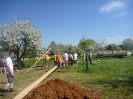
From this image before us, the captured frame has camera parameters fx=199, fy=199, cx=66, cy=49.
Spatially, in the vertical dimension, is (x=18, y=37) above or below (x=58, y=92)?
above

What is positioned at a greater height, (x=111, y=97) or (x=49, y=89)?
(x=49, y=89)

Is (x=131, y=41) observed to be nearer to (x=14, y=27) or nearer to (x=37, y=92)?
(x=14, y=27)

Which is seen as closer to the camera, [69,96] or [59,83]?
[69,96]

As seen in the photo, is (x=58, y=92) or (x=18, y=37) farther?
(x=18, y=37)

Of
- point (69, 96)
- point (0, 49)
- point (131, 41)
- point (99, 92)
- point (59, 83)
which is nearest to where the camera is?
point (69, 96)

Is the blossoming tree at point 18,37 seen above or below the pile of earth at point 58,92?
above

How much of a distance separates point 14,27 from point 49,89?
71.3 feet

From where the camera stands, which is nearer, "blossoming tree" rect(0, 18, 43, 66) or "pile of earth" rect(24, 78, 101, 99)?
"pile of earth" rect(24, 78, 101, 99)

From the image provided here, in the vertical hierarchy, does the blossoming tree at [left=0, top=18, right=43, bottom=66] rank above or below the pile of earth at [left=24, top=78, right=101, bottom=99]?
above

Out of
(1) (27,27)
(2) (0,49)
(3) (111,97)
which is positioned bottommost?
(3) (111,97)

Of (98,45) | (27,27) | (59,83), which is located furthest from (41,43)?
(98,45)

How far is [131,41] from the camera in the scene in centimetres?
10938

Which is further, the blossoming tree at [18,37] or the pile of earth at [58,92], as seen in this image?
the blossoming tree at [18,37]

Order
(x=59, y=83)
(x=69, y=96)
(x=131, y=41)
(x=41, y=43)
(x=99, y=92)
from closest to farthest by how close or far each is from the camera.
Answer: (x=69, y=96)
(x=59, y=83)
(x=99, y=92)
(x=41, y=43)
(x=131, y=41)
